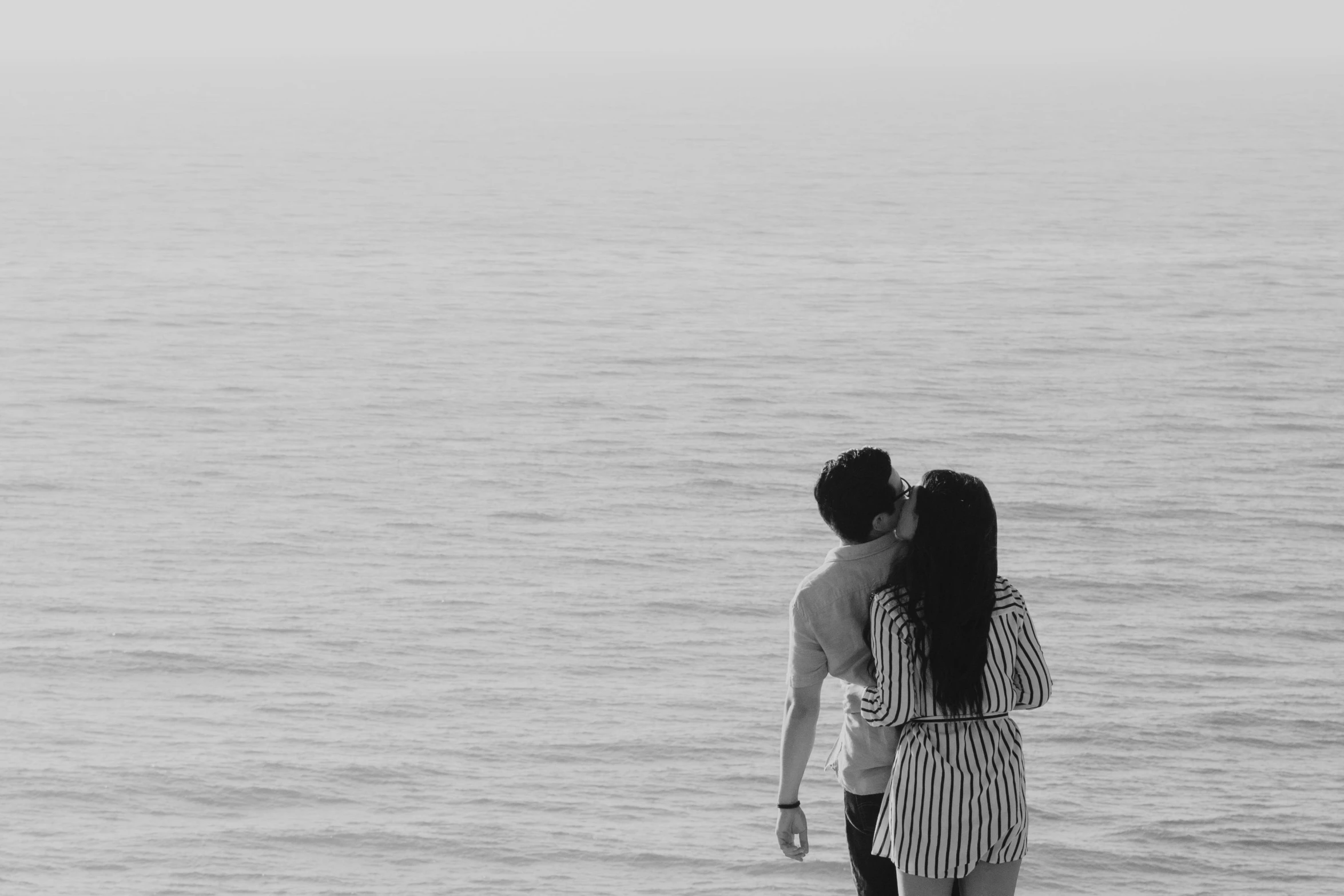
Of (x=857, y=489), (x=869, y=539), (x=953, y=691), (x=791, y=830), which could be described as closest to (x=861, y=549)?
(x=869, y=539)

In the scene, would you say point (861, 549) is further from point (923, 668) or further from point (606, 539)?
point (606, 539)

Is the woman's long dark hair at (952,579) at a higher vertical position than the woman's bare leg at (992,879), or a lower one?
higher

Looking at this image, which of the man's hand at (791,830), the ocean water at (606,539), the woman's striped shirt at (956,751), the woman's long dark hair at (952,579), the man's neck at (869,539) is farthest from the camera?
the ocean water at (606,539)

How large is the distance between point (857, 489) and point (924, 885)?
38.4 inches

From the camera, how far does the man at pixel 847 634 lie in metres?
4.04

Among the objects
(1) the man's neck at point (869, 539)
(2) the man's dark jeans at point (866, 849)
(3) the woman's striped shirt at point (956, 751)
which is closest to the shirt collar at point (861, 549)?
(1) the man's neck at point (869, 539)

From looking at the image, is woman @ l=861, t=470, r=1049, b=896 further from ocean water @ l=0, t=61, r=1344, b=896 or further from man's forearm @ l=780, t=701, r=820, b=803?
ocean water @ l=0, t=61, r=1344, b=896

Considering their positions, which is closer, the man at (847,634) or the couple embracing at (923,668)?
the couple embracing at (923,668)

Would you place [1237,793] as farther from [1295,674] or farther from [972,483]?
[972,483]

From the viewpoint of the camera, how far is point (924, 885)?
13.5 feet

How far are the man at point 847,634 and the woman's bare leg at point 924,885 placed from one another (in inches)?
6.9

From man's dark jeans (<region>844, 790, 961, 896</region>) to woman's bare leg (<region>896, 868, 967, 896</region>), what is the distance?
0.11 meters

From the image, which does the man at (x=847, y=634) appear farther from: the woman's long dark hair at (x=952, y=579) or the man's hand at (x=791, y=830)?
the woman's long dark hair at (x=952, y=579)

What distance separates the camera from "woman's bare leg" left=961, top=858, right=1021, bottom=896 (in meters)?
4.11
